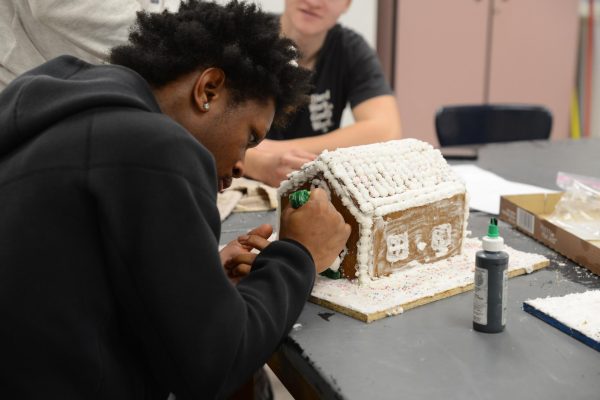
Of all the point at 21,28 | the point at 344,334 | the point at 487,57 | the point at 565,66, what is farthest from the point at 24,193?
the point at 565,66

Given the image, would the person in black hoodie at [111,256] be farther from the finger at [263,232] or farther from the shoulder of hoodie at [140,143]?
the finger at [263,232]

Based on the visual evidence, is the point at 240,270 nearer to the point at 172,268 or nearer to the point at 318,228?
the point at 318,228

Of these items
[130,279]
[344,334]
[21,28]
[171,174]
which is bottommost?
[344,334]

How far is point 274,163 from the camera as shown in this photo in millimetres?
1776

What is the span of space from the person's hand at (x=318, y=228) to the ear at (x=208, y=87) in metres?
0.24

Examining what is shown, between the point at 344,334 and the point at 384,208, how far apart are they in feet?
0.78

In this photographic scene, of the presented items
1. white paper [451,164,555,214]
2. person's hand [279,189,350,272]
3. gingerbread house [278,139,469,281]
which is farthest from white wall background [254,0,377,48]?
person's hand [279,189,350,272]

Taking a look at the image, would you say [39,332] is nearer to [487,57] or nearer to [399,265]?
[399,265]

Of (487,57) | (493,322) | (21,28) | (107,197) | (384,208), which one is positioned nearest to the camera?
(107,197)

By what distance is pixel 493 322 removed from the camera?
97 cm

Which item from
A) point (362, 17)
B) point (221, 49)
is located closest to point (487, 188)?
point (221, 49)

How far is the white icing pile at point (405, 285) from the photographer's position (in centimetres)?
106

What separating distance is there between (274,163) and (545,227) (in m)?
0.71

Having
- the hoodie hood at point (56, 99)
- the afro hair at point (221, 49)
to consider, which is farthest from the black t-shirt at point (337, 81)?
the hoodie hood at point (56, 99)
